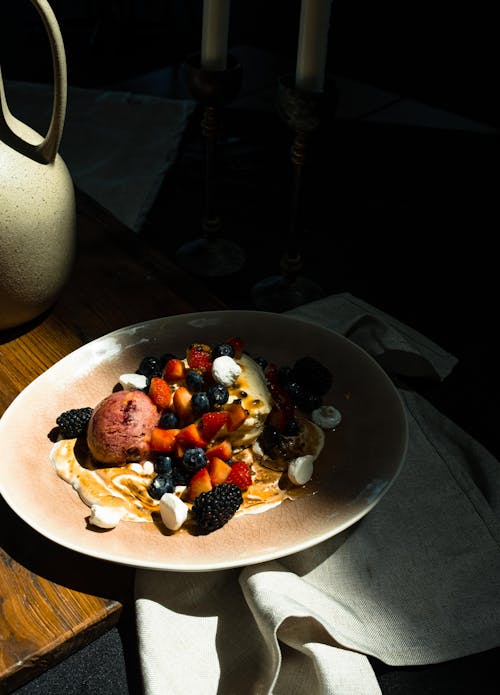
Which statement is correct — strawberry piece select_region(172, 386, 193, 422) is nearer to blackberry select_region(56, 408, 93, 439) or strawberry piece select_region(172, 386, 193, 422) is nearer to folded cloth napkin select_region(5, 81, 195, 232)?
blackberry select_region(56, 408, 93, 439)

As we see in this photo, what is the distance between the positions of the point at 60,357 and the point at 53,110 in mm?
356

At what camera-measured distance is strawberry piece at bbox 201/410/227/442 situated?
89 centimetres

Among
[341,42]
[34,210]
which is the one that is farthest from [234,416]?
[341,42]

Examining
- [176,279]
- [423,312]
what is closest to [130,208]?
[176,279]

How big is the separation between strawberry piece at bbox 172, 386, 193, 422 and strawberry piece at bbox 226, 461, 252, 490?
0.31ft

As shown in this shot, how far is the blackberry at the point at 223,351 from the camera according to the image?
987 mm

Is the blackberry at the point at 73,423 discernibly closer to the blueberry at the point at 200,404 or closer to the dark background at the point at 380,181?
the blueberry at the point at 200,404

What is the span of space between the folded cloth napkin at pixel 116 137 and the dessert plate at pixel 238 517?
0.75m

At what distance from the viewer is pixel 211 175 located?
1520 millimetres

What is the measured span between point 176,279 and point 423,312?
62 cm

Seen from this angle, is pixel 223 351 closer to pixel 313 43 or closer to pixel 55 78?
pixel 55 78

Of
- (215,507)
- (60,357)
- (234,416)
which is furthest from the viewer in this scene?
(60,357)

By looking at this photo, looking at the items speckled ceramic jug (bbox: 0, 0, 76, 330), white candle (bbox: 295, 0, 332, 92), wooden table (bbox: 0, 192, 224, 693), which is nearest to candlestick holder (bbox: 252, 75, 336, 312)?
white candle (bbox: 295, 0, 332, 92)

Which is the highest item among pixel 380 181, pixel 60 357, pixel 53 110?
pixel 53 110
